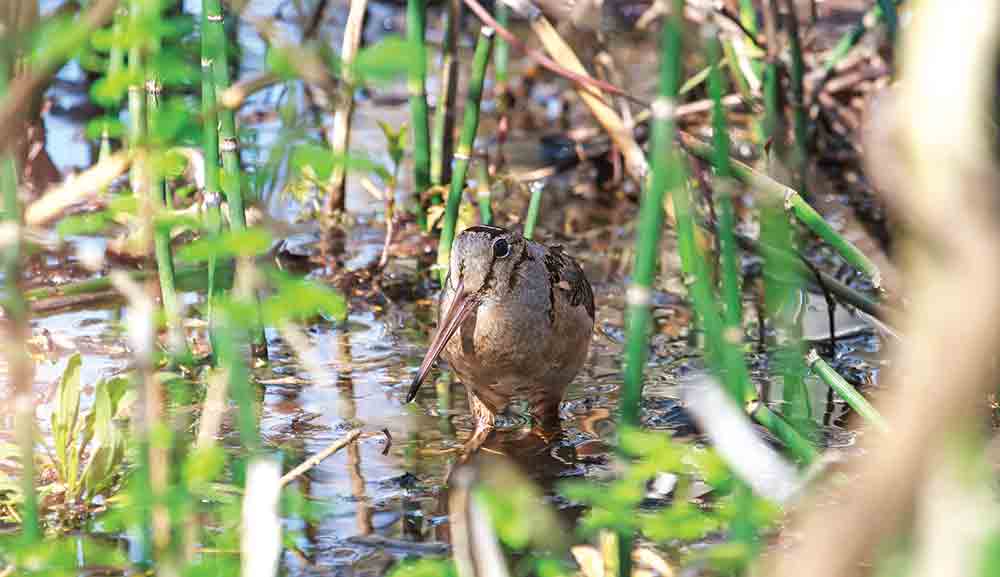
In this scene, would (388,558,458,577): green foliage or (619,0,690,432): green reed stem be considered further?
(388,558,458,577): green foliage

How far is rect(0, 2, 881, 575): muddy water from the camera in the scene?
144 inches

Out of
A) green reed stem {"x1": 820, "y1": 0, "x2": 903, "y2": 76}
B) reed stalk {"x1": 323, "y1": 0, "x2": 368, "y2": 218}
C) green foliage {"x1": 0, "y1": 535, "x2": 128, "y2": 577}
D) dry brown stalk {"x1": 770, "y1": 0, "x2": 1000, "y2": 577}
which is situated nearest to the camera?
dry brown stalk {"x1": 770, "y1": 0, "x2": 1000, "y2": 577}

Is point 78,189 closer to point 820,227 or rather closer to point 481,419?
point 820,227

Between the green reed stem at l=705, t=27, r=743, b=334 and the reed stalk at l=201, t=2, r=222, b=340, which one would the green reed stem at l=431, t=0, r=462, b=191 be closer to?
the reed stalk at l=201, t=2, r=222, b=340

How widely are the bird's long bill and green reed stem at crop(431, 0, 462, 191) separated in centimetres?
145

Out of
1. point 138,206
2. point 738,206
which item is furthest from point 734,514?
point 738,206

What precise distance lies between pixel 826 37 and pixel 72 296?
4.43 metres

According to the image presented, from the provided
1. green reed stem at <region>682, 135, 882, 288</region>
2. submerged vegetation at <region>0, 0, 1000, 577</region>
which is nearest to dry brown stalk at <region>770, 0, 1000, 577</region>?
submerged vegetation at <region>0, 0, 1000, 577</region>

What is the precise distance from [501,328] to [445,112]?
1687 millimetres

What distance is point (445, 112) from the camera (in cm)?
570

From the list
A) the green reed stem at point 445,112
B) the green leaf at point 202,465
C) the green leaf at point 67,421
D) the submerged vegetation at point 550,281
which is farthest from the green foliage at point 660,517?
the green reed stem at point 445,112

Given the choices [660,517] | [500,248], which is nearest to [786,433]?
[660,517]

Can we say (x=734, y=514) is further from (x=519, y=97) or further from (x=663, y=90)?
(x=519, y=97)

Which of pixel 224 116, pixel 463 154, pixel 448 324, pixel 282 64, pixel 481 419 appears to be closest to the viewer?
pixel 282 64
